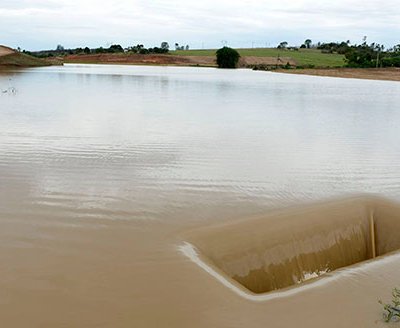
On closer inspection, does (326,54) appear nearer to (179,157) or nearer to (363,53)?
(363,53)

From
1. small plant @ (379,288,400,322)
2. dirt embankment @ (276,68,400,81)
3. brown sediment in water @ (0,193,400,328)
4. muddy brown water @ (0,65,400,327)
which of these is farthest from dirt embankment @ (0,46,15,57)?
small plant @ (379,288,400,322)

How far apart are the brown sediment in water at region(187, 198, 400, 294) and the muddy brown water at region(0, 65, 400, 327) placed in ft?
0.09

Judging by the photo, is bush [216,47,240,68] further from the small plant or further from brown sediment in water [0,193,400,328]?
the small plant

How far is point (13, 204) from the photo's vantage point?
25.8 ft

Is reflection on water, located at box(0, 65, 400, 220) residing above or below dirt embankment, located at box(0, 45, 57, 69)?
below

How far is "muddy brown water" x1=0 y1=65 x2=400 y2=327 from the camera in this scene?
202 inches

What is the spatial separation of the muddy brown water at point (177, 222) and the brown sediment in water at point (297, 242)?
3 centimetres

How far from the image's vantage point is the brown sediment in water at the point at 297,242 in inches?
250

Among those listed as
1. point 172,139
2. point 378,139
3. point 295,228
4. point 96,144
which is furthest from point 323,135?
point 295,228

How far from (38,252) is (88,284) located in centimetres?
113

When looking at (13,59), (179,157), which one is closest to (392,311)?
(179,157)

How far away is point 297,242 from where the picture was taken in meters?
7.06

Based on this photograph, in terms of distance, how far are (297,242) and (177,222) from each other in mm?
1950

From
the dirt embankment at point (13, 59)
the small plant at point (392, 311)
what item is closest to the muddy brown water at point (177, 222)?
the small plant at point (392, 311)
